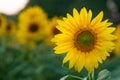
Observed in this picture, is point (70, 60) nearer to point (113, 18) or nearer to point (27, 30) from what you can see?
point (27, 30)

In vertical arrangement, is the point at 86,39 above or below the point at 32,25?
below

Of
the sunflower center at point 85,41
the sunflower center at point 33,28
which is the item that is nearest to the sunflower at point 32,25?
the sunflower center at point 33,28

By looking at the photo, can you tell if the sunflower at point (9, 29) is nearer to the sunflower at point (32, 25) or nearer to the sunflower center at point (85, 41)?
the sunflower at point (32, 25)

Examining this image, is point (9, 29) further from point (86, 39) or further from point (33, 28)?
point (86, 39)

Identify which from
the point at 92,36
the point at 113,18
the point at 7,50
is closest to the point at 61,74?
the point at 7,50

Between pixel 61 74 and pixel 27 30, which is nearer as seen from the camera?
pixel 61 74

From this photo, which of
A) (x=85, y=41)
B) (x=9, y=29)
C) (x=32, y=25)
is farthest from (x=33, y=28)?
(x=85, y=41)

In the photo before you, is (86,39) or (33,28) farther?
(33,28)
